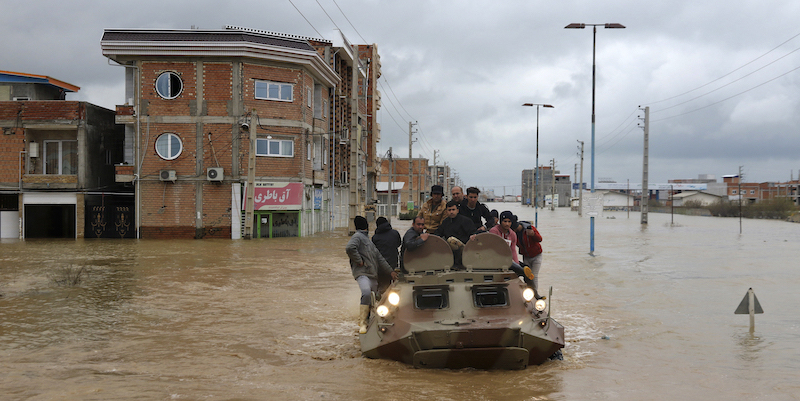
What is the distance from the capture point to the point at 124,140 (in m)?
35.1

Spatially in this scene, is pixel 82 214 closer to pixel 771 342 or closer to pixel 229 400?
pixel 229 400

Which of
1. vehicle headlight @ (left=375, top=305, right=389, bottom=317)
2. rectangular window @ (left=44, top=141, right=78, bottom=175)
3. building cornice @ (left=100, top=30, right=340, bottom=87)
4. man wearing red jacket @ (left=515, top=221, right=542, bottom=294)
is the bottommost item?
vehicle headlight @ (left=375, top=305, right=389, bottom=317)

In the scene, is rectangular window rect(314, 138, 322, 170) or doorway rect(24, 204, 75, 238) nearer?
doorway rect(24, 204, 75, 238)

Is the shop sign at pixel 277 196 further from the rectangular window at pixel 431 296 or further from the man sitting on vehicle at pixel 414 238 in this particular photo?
the rectangular window at pixel 431 296

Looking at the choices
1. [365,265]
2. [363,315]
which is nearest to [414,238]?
[365,265]

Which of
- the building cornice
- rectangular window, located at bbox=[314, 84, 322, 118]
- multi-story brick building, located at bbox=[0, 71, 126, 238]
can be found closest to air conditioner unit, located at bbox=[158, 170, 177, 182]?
multi-story brick building, located at bbox=[0, 71, 126, 238]

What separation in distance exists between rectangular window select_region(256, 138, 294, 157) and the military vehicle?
25.3m

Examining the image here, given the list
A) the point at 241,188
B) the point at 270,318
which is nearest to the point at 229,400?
the point at 270,318

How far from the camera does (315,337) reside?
10.6 meters

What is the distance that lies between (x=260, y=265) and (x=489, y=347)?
14.8 m

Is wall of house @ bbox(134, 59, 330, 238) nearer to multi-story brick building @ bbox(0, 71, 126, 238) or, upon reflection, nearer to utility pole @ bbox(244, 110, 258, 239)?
utility pole @ bbox(244, 110, 258, 239)

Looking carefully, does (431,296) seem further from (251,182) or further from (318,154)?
(318,154)

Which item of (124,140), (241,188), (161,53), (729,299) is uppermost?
(161,53)

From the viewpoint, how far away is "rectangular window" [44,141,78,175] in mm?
33406
